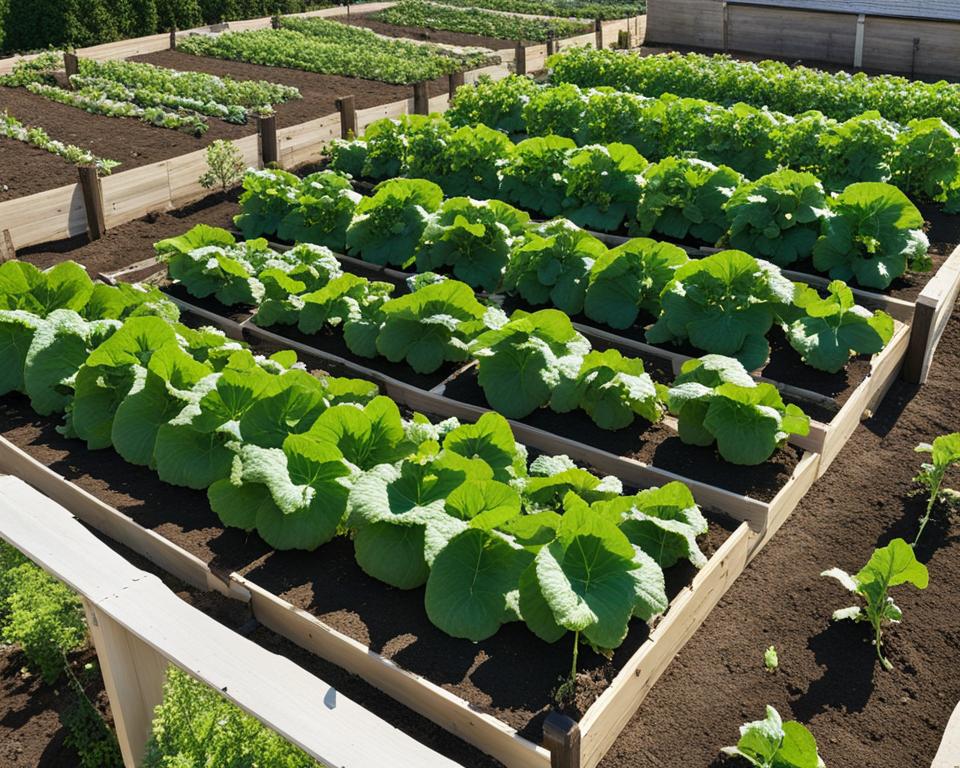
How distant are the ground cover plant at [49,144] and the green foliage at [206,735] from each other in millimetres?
8000

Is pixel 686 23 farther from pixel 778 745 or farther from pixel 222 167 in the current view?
pixel 778 745

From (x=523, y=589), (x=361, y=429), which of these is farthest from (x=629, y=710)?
(x=361, y=429)

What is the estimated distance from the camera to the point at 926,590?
489 centimetres

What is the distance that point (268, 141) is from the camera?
10.3 meters

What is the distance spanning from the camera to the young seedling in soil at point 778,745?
354cm

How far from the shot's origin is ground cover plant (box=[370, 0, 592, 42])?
1883 centimetres

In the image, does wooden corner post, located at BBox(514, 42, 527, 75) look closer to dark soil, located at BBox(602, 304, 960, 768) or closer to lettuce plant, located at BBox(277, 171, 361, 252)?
lettuce plant, located at BBox(277, 171, 361, 252)

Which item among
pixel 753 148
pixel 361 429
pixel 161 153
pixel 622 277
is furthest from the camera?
pixel 161 153

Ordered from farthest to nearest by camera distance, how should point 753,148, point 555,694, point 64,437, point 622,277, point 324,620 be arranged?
point 753,148
point 622,277
point 64,437
point 324,620
point 555,694

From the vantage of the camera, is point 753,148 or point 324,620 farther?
point 753,148

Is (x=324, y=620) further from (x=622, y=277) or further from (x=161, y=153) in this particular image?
(x=161, y=153)

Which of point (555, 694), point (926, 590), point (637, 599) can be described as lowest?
point (926, 590)

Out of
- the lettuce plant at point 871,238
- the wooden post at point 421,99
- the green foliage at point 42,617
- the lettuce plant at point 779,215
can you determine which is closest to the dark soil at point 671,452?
the lettuce plant at point 871,238

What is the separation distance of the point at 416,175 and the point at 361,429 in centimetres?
512
